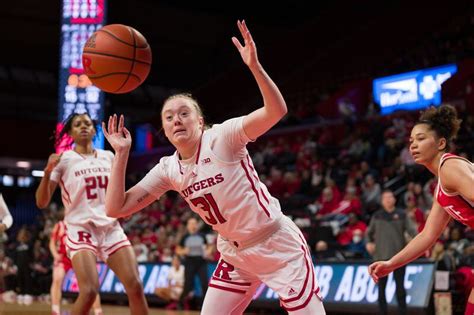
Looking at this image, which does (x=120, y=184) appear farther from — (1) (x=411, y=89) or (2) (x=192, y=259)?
(1) (x=411, y=89)

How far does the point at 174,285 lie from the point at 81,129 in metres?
6.88

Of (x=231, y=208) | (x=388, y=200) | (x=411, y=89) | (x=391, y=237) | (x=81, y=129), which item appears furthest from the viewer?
(x=411, y=89)

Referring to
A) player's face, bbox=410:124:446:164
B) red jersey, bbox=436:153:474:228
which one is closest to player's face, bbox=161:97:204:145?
player's face, bbox=410:124:446:164

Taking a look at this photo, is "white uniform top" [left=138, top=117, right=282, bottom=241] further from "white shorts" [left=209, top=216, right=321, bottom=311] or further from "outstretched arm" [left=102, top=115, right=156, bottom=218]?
"outstretched arm" [left=102, top=115, right=156, bottom=218]

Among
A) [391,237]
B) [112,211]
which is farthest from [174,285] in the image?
[112,211]

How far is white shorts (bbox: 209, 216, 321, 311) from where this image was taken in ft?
13.7

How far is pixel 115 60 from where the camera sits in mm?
5605

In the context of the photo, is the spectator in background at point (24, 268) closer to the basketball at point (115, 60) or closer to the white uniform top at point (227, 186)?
the basketball at point (115, 60)

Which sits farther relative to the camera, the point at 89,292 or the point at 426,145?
the point at 89,292

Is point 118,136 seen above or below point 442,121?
below

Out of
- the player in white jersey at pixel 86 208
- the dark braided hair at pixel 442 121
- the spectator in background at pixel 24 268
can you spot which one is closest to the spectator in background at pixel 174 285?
the spectator in background at pixel 24 268

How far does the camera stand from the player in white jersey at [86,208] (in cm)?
605

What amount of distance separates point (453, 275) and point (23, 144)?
1828cm

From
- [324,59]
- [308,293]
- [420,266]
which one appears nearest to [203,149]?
[308,293]
